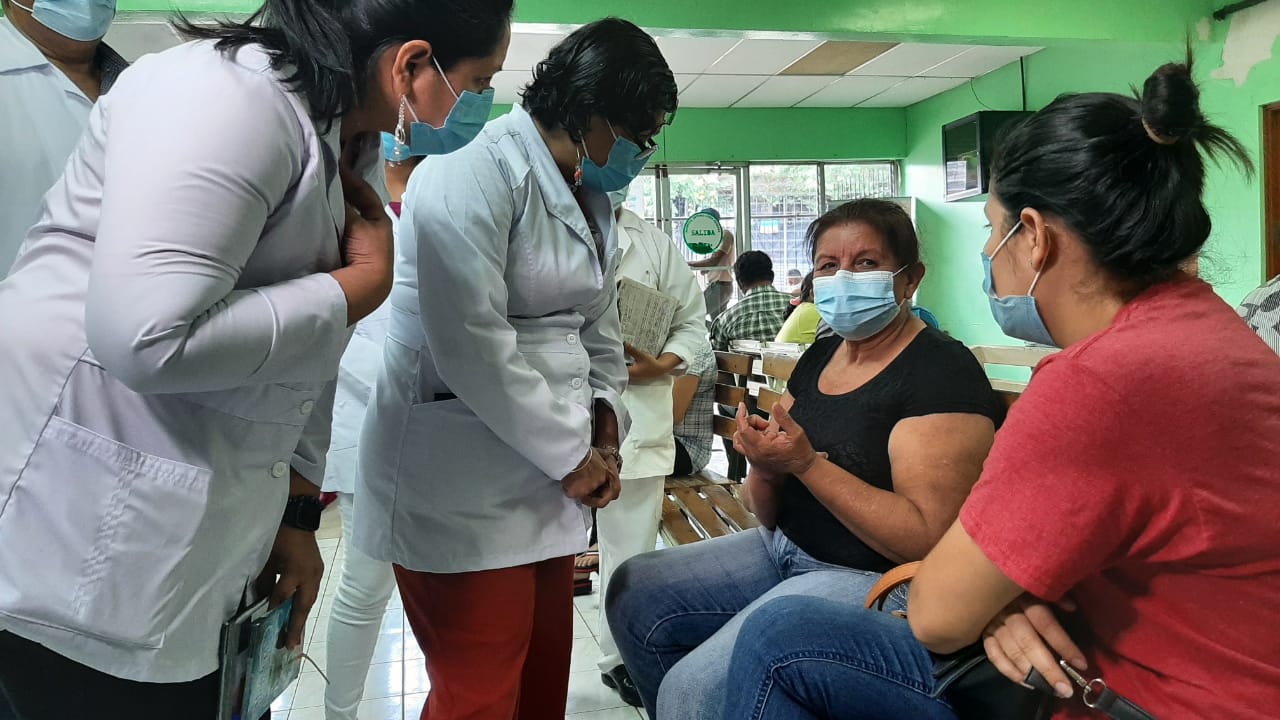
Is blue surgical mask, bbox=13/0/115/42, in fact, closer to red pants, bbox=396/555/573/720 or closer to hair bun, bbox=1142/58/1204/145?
red pants, bbox=396/555/573/720

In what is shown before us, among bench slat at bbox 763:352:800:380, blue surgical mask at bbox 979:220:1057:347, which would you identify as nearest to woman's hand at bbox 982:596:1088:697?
blue surgical mask at bbox 979:220:1057:347

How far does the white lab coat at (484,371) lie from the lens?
131cm

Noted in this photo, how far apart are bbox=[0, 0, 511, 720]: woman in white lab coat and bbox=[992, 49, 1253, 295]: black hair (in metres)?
0.90

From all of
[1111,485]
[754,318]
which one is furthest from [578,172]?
[754,318]

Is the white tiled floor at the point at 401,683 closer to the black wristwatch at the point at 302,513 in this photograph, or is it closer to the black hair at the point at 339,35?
the black wristwatch at the point at 302,513

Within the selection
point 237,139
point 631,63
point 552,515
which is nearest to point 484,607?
point 552,515

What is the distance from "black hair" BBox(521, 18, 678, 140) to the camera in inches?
59.1

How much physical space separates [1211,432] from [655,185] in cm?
881

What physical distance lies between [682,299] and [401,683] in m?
1.56

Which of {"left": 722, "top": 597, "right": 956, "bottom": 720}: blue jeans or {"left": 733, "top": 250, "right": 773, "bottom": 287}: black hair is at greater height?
{"left": 733, "top": 250, "right": 773, "bottom": 287}: black hair

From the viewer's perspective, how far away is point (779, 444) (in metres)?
1.45

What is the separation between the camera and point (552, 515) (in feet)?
4.74

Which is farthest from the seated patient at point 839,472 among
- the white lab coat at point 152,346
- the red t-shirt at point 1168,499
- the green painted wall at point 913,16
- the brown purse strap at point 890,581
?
the green painted wall at point 913,16

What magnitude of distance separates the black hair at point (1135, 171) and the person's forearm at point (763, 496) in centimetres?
76
